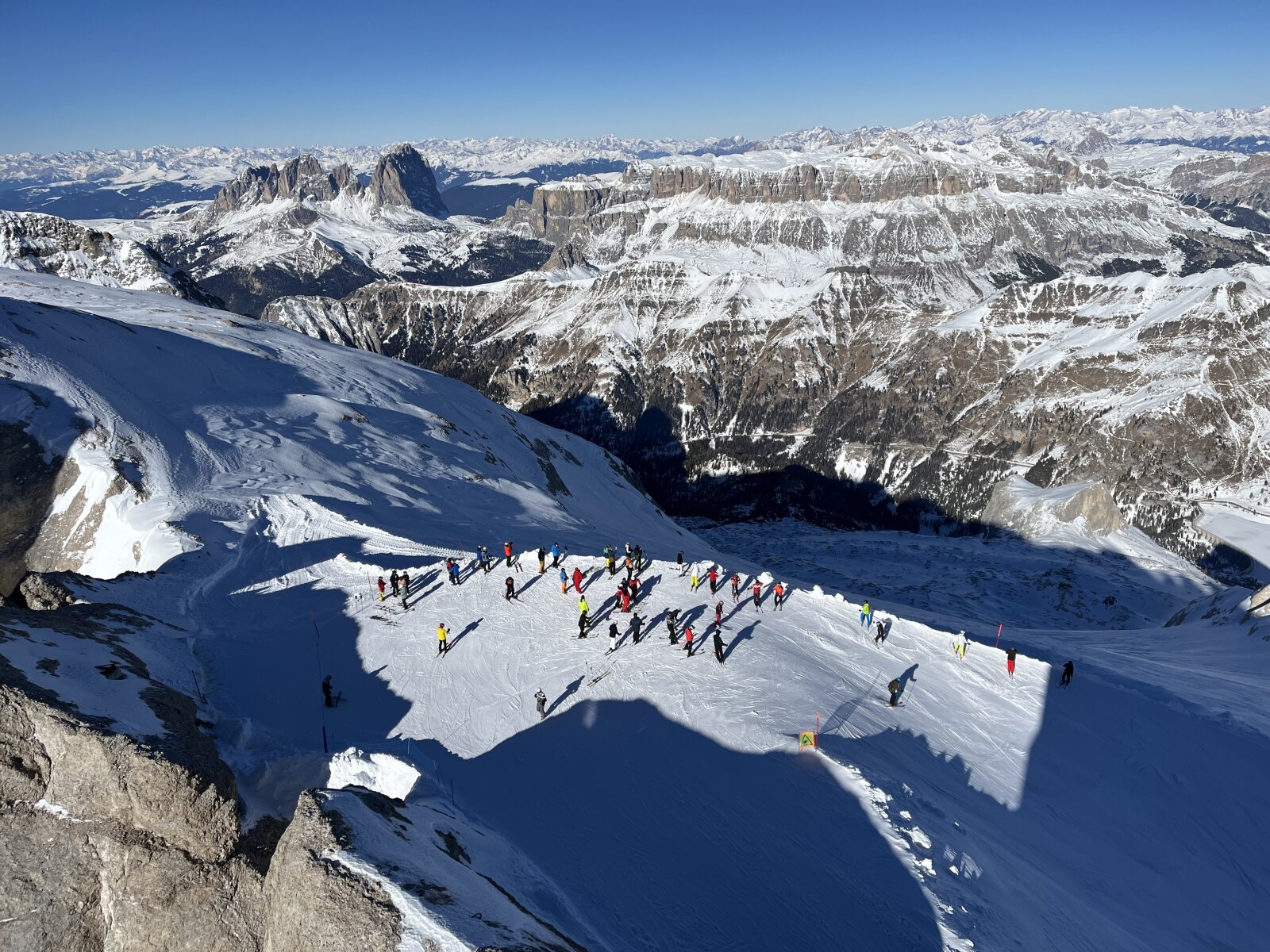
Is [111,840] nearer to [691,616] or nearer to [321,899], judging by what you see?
[321,899]

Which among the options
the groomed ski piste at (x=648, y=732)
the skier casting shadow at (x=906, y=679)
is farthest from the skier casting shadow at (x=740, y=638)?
the skier casting shadow at (x=906, y=679)

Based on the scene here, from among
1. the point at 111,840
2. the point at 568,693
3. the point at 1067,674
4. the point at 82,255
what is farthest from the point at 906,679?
the point at 82,255

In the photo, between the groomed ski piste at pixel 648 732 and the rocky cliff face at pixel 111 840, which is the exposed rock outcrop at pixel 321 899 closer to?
the groomed ski piste at pixel 648 732

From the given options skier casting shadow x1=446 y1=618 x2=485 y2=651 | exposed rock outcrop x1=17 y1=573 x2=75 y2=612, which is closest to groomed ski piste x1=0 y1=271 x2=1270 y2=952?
skier casting shadow x1=446 y1=618 x2=485 y2=651

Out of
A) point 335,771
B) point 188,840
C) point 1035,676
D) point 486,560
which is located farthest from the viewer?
point 486,560

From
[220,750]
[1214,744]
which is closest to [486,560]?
[220,750]

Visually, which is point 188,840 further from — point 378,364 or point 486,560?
point 378,364
